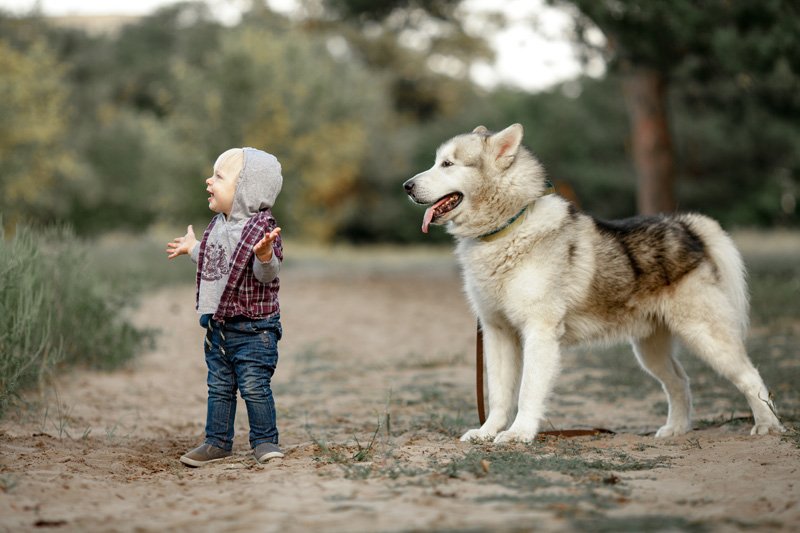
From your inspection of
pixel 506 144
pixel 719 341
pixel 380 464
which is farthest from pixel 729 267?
pixel 380 464

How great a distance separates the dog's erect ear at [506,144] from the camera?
5.95m

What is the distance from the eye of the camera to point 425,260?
29562mm

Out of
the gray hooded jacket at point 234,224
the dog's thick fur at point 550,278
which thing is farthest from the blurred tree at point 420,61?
the gray hooded jacket at point 234,224

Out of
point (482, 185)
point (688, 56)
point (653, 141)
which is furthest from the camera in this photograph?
point (653, 141)

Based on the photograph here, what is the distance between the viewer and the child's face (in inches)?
211

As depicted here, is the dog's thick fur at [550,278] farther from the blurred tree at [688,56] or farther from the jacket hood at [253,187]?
the blurred tree at [688,56]

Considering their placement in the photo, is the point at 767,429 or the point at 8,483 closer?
the point at 8,483

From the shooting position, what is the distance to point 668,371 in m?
6.51

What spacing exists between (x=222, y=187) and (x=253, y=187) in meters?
0.17

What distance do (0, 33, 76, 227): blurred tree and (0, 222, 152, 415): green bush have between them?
14519mm

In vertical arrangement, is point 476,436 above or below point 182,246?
below

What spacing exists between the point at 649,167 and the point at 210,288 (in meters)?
14.0

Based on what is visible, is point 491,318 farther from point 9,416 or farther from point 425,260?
point 425,260

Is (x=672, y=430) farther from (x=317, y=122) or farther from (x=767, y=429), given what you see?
(x=317, y=122)
